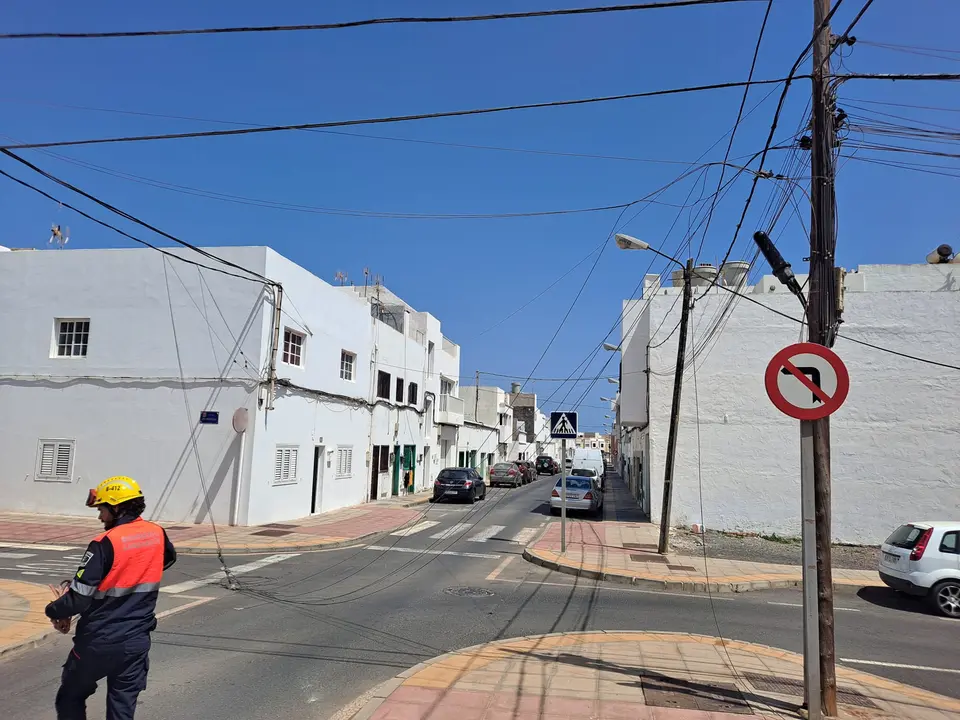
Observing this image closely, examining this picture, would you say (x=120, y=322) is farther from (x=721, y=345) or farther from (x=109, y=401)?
(x=721, y=345)

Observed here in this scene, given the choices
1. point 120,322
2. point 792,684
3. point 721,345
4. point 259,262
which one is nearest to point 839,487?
point 721,345

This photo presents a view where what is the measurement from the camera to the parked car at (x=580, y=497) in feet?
74.6

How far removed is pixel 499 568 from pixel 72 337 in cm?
1367

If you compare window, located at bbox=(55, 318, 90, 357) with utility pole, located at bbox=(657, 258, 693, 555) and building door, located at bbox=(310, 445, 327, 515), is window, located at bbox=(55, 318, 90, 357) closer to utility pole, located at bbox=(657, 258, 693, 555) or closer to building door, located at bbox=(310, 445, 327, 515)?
building door, located at bbox=(310, 445, 327, 515)

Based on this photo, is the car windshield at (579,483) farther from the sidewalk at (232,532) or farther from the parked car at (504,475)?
the parked car at (504,475)

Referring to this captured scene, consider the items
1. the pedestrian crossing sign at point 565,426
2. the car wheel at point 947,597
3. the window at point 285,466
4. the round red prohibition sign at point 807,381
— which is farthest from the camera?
the window at point 285,466

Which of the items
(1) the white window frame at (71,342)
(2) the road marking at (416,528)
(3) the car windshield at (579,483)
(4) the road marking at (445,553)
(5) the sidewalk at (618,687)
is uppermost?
(1) the white window frame at (71,342)

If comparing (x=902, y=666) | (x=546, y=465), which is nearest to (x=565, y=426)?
(x=902, y=666)

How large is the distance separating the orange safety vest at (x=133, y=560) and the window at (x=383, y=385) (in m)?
22.5

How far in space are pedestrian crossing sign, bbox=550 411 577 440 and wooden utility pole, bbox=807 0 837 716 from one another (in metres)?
7.84

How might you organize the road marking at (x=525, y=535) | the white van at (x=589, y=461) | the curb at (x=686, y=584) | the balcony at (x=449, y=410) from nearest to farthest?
1. the curb at (x=686, y=584)
2. the road marking at (x=525, y=535)
3. the balcony at (x=449, y=410)
4. the white van at (x=589, y=461)

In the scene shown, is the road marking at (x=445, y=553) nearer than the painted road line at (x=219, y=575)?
No

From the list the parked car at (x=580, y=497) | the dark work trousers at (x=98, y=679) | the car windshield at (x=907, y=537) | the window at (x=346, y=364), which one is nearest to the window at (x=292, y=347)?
the window at (x=346, y=364)

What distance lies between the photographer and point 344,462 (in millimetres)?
22969
